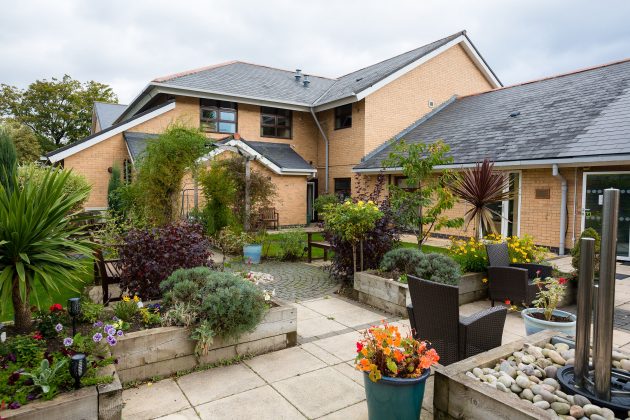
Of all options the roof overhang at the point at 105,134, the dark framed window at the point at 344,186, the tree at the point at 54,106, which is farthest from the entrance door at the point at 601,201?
the tree at the point at 54,106

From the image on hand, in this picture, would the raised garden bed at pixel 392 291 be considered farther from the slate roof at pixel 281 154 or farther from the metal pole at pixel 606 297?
the slate roof at pixel 281 154

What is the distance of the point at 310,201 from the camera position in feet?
65.6

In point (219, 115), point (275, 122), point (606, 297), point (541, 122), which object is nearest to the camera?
point (606, 297)

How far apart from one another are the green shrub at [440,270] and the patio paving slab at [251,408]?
3269 millimetres

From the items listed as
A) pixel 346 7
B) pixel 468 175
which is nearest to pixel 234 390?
pixel 468 175

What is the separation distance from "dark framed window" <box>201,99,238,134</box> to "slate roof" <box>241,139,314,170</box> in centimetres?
120

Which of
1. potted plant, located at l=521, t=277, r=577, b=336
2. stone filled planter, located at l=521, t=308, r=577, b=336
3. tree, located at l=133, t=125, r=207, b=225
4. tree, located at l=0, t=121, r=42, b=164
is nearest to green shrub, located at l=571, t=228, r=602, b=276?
potted plant, located at l=521, t=277, r=577, b=336

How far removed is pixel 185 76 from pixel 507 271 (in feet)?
53.4

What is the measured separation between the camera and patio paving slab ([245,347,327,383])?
3.92m

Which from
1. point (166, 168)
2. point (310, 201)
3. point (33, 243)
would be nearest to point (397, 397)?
point (33, 243)

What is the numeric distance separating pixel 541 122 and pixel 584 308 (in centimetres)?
1218

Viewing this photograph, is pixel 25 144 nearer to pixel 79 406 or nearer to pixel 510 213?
pixel 510 213

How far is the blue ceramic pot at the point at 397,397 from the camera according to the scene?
2728 millimetres

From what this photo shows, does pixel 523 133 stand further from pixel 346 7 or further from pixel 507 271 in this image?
pixel 507 271
